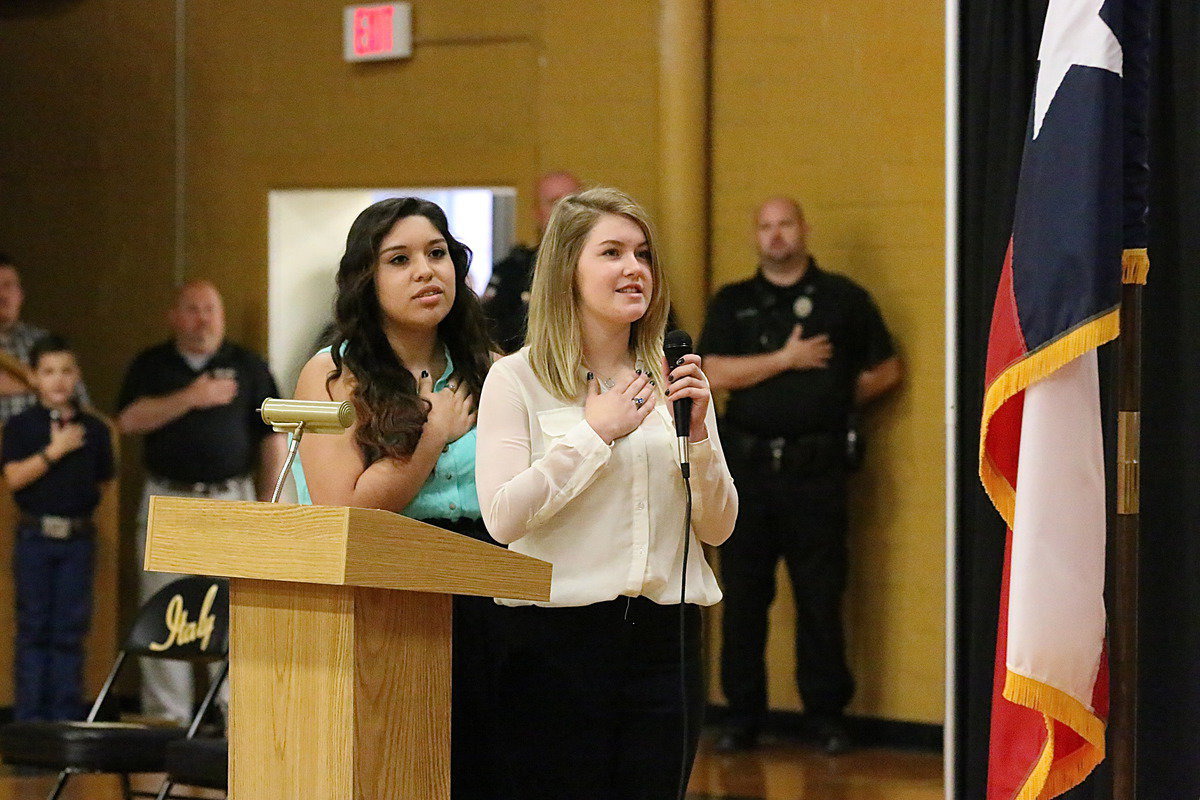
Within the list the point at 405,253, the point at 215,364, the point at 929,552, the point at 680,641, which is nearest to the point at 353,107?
the point at 215,364

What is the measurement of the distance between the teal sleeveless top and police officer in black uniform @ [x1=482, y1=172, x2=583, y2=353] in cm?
289

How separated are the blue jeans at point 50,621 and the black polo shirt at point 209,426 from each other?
528 millimetres

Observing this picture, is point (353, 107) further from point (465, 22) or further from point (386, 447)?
point (386, 447)

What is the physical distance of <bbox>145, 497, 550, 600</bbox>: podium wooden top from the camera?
211cm

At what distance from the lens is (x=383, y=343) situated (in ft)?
9.28

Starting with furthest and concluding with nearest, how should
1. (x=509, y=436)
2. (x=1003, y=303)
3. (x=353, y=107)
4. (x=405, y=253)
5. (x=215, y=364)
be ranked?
(x=353, y=107) → (x=215, y=364) → (x=1003, y=303) → (x=405, y=253) → (x=509, y=436)

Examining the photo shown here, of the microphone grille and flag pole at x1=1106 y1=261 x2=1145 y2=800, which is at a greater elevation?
the microphone grille

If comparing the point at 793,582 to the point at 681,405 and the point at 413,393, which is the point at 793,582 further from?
the point at 681,405

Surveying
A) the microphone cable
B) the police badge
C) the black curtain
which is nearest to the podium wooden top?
the microphone cable

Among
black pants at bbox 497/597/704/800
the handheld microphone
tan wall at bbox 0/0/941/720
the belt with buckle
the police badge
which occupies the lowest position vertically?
the belt with buckle

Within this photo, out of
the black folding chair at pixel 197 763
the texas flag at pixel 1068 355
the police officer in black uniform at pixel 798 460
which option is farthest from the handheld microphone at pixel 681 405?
the police officer in black uniform at pixel 798 460

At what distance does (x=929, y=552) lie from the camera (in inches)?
240

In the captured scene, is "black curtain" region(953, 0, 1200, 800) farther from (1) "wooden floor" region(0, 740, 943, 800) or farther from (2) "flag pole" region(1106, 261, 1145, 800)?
(1) "wooden floor" region(0, 740, 943, 800)

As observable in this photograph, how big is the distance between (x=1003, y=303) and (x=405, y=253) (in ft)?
3.81
